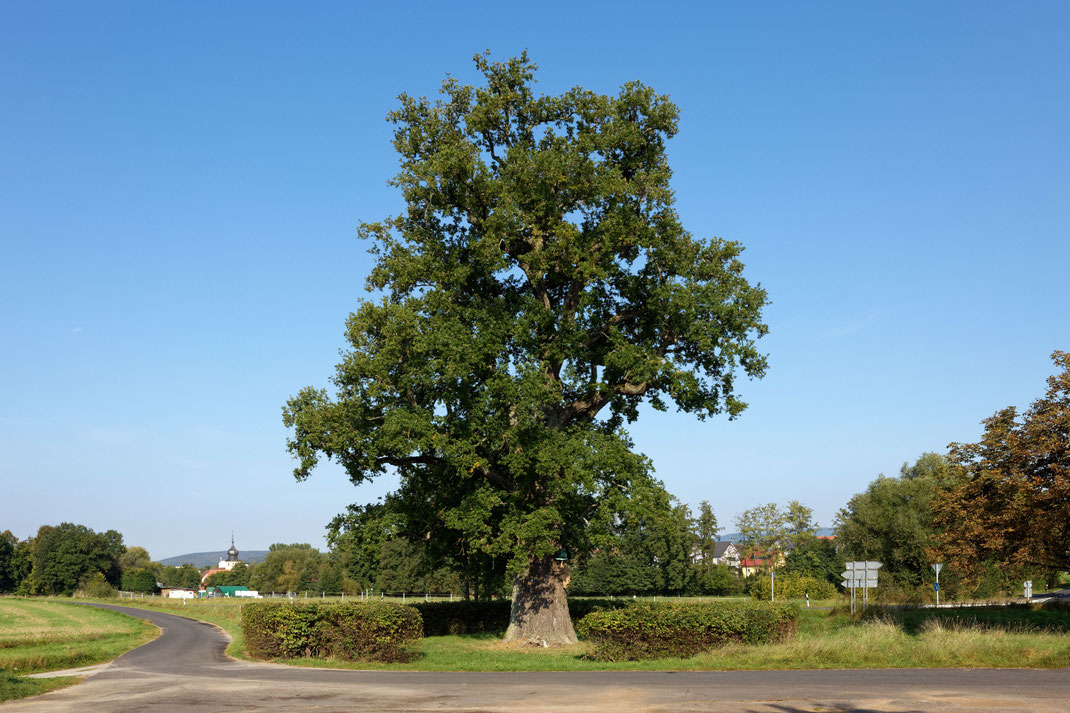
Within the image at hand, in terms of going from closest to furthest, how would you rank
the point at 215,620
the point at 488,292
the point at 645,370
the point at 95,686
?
1. the point at 95,686
2. the point at 645,370
3. the point at 488,292
4. the point at 215,620

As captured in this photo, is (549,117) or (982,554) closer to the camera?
(982,554)

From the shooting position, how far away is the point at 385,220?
31.8m

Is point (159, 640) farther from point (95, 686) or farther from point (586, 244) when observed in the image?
point (586, 244)

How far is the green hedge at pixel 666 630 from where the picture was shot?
22797mm

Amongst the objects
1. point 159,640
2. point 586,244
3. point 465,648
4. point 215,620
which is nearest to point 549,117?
point 586,244

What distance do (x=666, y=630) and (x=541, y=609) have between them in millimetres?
7003

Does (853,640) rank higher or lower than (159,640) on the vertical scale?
higher

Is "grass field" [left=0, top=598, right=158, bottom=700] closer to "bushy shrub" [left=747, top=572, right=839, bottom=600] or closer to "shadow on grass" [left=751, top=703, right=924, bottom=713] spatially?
"shadow on grass" [left=751, top=703, right=924, bottom=713]

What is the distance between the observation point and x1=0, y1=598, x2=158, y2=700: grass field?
2060 cm

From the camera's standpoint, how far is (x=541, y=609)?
2883cm

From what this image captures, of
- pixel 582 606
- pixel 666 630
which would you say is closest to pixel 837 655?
pixel 666 630

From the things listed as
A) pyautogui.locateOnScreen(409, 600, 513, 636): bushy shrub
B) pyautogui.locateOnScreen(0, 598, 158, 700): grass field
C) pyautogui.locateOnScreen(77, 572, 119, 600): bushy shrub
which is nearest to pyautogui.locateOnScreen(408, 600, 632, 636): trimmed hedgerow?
pyautogui.locateOnScreen(409, 600, 513, 636): bushy shrub

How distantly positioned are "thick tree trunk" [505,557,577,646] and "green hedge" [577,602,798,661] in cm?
524

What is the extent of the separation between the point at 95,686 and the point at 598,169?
69.6 feet
